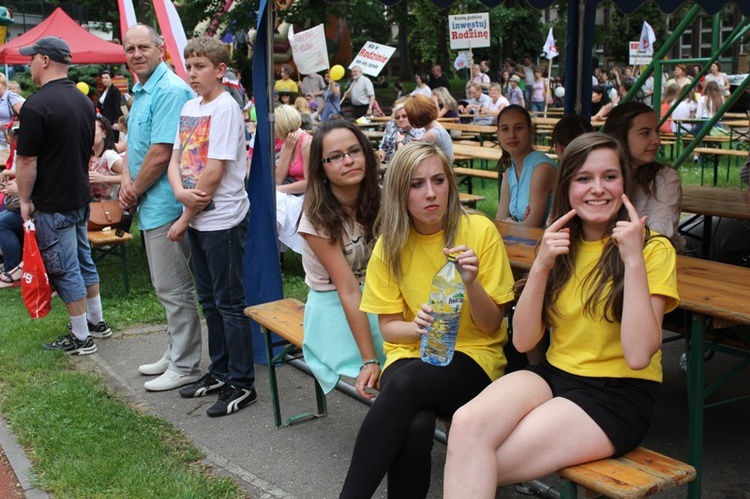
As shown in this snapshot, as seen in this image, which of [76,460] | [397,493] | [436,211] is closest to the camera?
[397,493]

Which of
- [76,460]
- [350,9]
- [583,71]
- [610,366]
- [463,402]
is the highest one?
[350,9]

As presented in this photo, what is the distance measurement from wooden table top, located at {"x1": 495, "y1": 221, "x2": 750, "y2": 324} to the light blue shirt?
101 cm

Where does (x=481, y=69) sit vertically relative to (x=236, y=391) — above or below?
above

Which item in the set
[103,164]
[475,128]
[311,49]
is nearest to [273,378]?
[103,164]

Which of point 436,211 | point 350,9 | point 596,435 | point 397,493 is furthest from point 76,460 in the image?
point 350,9

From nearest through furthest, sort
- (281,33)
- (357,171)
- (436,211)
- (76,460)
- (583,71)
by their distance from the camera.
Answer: (436,211), (357,171), (76,460), (583,71), (281,33)

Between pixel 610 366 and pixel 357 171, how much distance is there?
1459 mm

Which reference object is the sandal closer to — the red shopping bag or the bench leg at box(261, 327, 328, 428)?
the red shopping bag

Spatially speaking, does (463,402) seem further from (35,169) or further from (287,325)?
(35,169)

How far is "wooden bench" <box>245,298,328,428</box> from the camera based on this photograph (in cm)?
433

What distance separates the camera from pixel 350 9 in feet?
101

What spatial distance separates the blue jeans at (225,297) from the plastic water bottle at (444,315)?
1.85 metres

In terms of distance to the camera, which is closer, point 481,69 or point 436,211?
point 436,211

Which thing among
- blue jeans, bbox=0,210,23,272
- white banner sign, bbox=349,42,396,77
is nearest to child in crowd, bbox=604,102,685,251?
blue jeans, bbox=0,210,23,272
